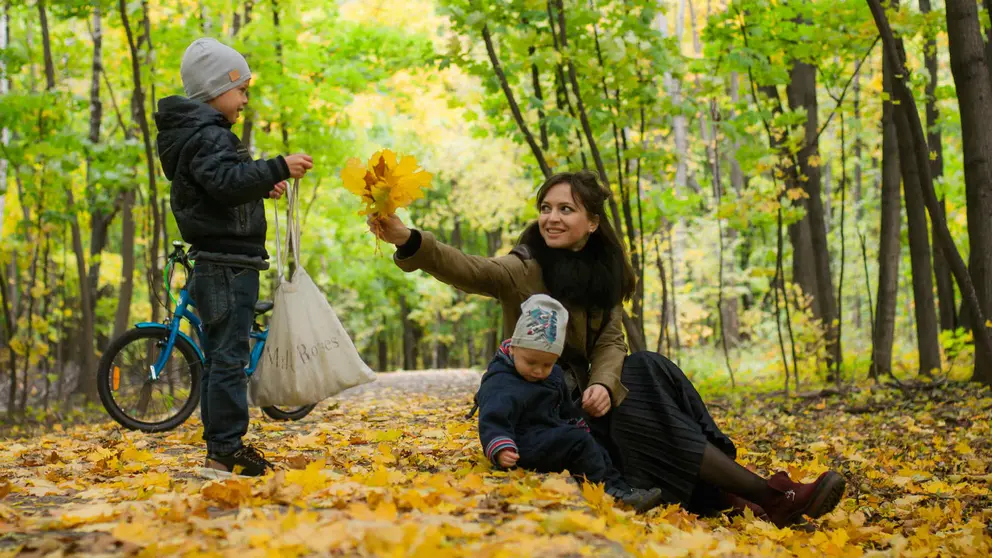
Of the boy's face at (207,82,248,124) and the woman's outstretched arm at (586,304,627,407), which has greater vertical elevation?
the boy's face at (207,82,248,124)

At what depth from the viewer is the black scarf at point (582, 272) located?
12.2 feet

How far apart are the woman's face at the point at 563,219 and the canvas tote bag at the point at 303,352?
103cm

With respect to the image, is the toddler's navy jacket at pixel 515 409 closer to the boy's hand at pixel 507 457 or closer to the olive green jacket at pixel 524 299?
the boy's hand at pixel 507 457

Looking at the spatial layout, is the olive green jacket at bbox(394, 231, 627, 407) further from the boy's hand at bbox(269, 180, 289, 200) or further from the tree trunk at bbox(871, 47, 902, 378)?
the tree trunk at bbox(871, 47, 902, 378)

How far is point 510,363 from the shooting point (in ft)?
11.5

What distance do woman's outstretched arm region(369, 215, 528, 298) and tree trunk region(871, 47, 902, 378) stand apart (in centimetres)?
638

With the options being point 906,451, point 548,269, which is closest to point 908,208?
point 906,451

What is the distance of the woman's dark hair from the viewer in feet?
12.3

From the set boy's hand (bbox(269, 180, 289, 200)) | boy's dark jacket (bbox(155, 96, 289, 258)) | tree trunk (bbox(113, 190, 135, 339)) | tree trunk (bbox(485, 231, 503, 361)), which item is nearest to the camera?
boy's dark jacket (bbox(155, 96, 289, 258))

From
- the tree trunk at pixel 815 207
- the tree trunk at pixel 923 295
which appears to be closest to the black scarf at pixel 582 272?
the tree trunk at pixel 923 295

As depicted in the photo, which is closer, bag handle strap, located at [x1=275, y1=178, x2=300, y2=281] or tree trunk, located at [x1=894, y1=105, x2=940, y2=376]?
bag handle strap, located at [x1=275, y1=178, x2=300, y2=281]

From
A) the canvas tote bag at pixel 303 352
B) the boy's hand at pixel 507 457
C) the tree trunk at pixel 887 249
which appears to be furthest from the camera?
the tree trunk at pixel 887 249

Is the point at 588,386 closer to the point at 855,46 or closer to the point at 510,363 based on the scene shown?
the point at 510,363

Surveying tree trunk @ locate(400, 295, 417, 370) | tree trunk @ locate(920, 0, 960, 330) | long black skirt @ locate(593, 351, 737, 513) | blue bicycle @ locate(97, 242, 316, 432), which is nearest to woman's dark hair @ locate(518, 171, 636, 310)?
long black skirt @ locate(593, 351, 737, 513)
